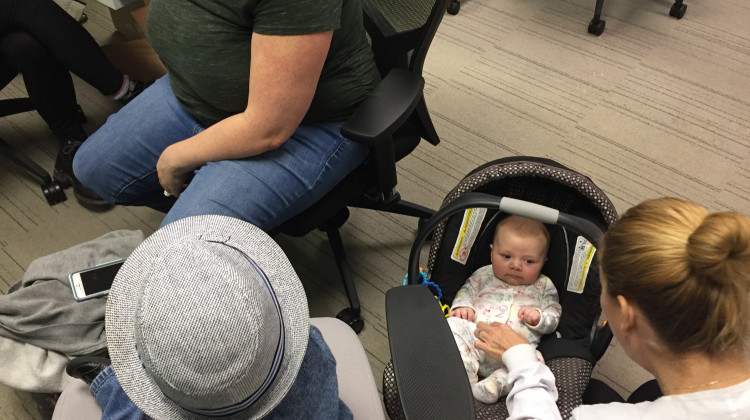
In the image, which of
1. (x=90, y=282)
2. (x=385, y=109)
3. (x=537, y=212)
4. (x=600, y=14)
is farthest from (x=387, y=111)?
(x=600, y=14)

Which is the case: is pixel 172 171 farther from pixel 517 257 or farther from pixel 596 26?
pixel 596 26

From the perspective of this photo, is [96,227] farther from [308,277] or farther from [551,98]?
[551,98]

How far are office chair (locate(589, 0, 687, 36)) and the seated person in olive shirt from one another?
1.54m

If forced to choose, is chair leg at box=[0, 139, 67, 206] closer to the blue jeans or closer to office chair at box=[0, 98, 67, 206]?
office chair at box=[0, 98, 67, 206]

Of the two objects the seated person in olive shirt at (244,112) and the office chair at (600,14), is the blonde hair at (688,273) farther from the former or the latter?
the office chair at (600,14)

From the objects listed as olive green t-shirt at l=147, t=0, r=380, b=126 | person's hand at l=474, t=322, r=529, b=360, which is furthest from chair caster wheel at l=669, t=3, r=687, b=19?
person's hand at l=474, t=322, r=529, b=360

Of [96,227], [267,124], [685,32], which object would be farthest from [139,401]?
[685,32]

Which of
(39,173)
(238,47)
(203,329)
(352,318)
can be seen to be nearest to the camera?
(203,329)

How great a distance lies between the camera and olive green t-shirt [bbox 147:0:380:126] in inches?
40.4

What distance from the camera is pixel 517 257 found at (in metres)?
1.32

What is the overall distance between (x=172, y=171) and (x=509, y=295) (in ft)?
2.70

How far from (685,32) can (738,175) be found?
82 cm

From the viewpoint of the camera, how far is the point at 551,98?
2.24m

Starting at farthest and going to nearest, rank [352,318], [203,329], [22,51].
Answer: [22,51], [352,318], [203,329]
